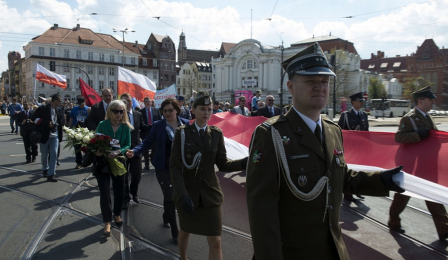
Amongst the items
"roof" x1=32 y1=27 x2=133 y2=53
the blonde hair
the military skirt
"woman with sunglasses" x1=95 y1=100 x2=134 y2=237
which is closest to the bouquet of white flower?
"woman with sunglasses" x1=95 y1=100 x2=134 y2=237

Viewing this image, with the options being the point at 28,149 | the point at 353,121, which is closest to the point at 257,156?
the point at 353,121

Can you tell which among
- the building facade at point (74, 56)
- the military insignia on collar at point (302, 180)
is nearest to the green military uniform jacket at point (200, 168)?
the military insignia on collar at point (302, 180)

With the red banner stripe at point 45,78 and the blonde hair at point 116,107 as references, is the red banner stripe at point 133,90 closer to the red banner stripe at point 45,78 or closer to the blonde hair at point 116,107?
the blonde hair at point 116,107

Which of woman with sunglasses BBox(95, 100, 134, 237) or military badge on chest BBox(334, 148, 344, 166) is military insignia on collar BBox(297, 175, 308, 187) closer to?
military badge on chest BBox(334, 148, 344, 166)

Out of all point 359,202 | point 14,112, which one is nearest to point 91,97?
point 359,202

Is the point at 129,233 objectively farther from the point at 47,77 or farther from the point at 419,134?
the point at 47,77

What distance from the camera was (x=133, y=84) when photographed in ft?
40.3

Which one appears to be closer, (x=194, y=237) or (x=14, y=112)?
(x=194, y=237)

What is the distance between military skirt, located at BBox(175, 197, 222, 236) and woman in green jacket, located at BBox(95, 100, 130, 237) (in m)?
1.90

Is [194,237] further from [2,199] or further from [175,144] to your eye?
[2,199]

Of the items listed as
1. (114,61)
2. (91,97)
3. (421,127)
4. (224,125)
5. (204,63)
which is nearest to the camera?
(421,127)

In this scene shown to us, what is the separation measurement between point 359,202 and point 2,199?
7.34 metres

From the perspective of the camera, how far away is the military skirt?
359 centimetres

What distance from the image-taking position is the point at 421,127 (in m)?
5.01
